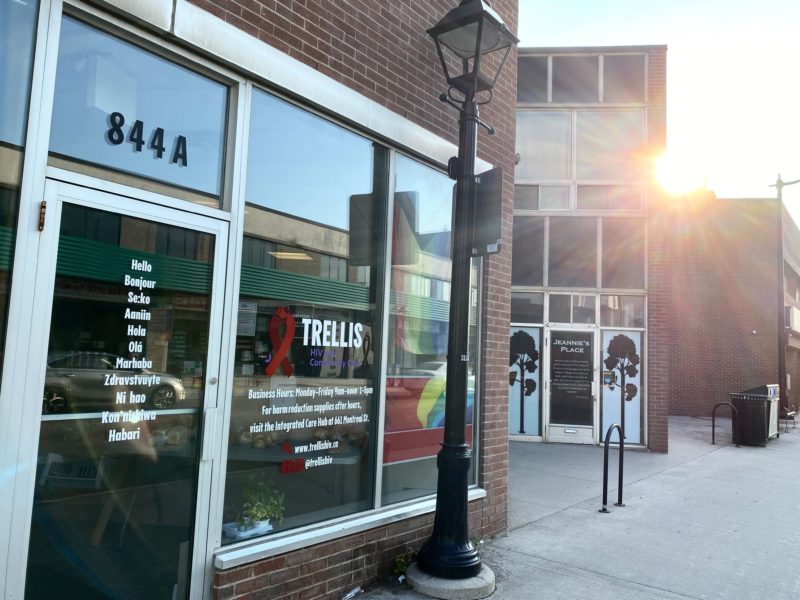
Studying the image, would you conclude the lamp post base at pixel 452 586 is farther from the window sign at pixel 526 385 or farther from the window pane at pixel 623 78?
the window pane at pixel 623 78

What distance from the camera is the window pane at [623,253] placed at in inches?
462

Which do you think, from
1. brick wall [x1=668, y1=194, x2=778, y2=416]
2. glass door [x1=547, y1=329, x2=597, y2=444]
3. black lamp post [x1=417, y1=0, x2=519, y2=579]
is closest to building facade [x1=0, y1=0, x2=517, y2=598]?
black lamp post [x1=417, y1=0, x2=519, y2=579]

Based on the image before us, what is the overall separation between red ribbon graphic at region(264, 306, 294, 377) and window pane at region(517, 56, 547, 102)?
31.9ft

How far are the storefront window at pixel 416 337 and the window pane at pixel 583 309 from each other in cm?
687

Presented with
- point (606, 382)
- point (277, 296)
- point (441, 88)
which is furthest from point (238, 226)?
point (606, 382)

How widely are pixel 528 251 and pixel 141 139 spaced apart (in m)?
9.78

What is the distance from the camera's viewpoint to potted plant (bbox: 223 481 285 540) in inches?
148

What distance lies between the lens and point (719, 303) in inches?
829

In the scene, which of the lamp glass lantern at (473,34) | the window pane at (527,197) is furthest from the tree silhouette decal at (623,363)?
the lamp glass lantern at (473,34)

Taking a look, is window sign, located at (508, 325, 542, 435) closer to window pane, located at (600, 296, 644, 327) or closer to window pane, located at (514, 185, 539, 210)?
window pane, located at (600, 296, 644, 327)

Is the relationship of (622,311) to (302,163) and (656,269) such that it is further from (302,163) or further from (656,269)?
(302,163)

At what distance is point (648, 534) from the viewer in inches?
237

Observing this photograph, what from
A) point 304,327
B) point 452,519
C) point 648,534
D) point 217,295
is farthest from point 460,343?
point 648,534

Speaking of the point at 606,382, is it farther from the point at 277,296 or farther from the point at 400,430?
the point at 277,296
